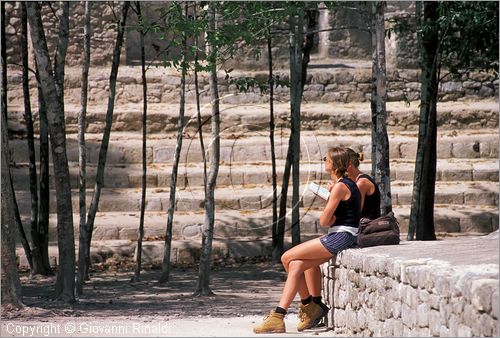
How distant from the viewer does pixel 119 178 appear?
20.6m

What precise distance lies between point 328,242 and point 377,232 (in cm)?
44

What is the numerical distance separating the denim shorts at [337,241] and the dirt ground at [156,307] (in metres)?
0.74

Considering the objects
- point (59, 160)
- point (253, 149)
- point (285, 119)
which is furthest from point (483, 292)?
point (285, 119)

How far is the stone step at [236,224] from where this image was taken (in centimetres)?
1880

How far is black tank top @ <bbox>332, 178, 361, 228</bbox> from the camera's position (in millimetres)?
9570

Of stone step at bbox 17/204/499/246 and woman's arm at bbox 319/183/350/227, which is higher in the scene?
woman's arm at bbox 319/183/350/227

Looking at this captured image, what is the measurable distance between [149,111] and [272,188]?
4.12m

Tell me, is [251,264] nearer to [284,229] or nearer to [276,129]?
[284,229]

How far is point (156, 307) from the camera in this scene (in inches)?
532

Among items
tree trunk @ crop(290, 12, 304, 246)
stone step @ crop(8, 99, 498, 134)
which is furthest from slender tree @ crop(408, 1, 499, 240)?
stone step @ crop(8, 99, 498, 134)

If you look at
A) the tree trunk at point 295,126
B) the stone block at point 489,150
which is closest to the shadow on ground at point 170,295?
the tree trunk at point 295,126

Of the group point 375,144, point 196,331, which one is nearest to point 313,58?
point 375,144

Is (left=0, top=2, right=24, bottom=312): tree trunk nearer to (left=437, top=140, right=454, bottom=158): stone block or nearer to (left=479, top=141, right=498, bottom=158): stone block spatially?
(left=437, top=140, right=454, bottom=158): stone block

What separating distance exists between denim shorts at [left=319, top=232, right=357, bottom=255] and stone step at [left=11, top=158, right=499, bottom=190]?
10633 mm
